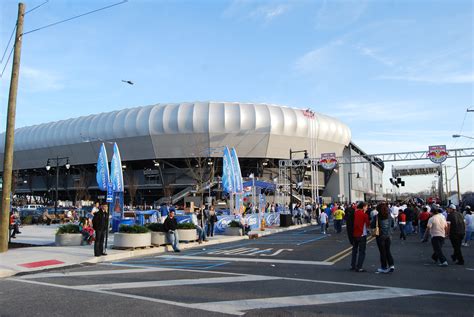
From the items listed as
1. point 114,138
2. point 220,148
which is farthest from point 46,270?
point 114,138

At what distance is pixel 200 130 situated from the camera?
6300 centimetres

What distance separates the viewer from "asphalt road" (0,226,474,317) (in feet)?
21.8

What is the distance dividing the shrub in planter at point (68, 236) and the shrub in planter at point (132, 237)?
227 centimetres

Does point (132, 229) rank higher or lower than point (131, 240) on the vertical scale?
higher

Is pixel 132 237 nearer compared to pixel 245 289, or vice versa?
pixel 245 289

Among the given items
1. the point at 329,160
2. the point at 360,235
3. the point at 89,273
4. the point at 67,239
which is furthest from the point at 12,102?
the point at 329,160

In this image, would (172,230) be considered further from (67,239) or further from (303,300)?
(303,300)

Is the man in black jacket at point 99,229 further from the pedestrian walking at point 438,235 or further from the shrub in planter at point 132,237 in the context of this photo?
the pedestrian walking at point 438,235

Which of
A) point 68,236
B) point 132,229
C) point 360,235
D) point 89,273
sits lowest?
point 89,273

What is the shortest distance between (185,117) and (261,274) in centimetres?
5456

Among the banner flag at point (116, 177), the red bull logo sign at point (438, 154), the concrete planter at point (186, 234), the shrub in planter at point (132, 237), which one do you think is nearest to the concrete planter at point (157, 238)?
the shrub in planter at point (132, 237)

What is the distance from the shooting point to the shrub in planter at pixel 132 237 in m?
15.5

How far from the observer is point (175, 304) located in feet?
23.0

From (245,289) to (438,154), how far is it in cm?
3616
